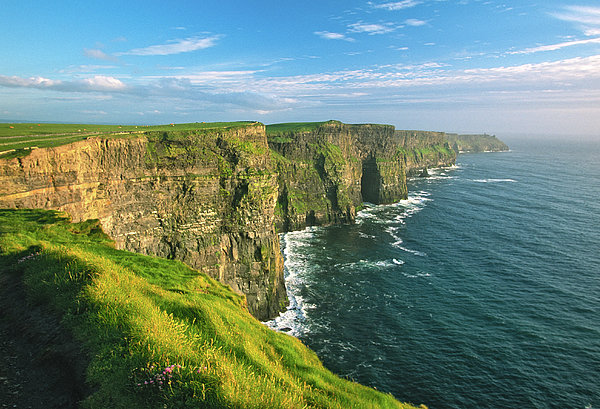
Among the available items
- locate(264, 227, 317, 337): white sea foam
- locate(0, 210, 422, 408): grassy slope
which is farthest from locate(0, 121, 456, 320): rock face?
locate(0, 210, 422, 408): grassy slope

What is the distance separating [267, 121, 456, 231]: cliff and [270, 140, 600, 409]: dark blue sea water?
676 cm

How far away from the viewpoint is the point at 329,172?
101375 millimetres

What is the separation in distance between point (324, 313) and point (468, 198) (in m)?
92.3

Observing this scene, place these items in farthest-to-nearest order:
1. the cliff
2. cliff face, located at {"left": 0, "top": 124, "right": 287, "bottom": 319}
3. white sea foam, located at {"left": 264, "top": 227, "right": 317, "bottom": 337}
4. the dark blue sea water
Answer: the cliff < white sea foam, located at {"left": 264, "top": 227, "right": 317, "bottom": 337} < the dark blue sea water < cliff face, located at {"left": 0, "top": 124, "right": 287, "bottom": 319}

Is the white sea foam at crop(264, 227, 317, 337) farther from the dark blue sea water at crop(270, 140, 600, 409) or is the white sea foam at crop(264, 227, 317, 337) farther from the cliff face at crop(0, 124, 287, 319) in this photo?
the cliff face at crop(0, 124, 287, 319)

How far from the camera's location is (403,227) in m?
90.8

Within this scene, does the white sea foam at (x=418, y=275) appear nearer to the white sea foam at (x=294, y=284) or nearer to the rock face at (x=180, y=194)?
the white sea foam at (x=294, y=284)

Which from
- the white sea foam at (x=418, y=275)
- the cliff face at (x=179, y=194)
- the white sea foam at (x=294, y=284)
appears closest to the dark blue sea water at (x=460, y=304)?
the white sea foam at (x=294, y=284)

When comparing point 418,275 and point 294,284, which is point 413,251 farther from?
point 294,284

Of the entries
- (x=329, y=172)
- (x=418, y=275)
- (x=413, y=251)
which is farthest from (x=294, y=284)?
(x=329, y=172)

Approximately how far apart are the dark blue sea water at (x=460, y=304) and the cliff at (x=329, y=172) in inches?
266

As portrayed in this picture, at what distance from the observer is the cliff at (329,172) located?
309 feet

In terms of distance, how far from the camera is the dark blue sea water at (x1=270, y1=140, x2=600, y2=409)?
36.6m

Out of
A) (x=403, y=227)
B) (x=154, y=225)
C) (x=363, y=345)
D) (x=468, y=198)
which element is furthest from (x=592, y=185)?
(x=154, y=225)
